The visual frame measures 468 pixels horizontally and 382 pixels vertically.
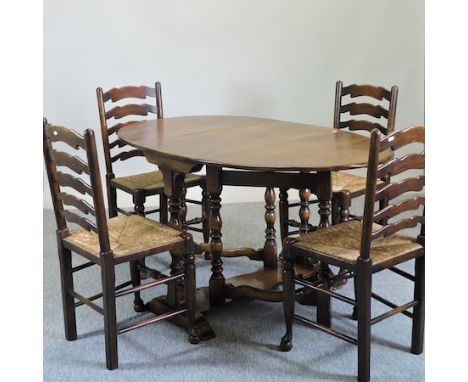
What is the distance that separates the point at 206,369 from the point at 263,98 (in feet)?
9.07

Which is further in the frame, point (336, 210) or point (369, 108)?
point (369, 108)

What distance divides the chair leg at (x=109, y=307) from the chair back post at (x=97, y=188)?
52 millimetres

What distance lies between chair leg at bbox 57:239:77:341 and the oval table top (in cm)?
56

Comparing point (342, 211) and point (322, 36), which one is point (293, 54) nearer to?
point (322, 36)

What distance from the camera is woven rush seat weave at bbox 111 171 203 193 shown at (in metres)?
3.21

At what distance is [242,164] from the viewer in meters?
2.28

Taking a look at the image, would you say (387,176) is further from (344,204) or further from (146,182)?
(146,182)

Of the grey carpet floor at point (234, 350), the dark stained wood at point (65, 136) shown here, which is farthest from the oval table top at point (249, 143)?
the grey carpet floor at point (234, 350)

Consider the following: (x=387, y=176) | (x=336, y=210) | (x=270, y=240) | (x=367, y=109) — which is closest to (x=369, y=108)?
(x=367, y=109)

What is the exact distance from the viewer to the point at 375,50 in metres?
4.73

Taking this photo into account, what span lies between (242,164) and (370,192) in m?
0.49

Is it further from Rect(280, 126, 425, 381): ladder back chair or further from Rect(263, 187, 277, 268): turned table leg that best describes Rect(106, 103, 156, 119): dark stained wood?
Rect(280, 126, 425, 381): ladder back chair

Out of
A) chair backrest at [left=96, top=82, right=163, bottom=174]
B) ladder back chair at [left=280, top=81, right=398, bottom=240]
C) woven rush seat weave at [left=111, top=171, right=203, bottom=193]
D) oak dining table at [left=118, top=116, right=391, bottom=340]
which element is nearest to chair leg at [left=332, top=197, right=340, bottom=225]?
ladder back chair at [left=280, top=81, right=398, bottom=240]
